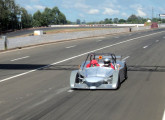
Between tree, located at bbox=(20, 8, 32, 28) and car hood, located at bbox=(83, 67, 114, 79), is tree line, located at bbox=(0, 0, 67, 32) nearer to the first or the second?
tree, located at bbox=(20, 8, 32, 28)

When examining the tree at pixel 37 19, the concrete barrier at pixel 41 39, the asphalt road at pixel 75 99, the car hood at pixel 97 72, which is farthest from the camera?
the tree at pixel 37 19

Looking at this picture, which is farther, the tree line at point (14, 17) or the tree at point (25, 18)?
the tree at point (25, 18)

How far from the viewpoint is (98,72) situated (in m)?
11.0

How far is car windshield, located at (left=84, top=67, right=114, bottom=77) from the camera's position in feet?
35.7

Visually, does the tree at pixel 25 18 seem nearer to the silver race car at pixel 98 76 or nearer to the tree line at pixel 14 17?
the tree line at pixel 14 17

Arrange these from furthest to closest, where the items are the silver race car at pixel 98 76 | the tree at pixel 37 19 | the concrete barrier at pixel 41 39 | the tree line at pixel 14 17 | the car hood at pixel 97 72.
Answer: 1. the tree at pixel 37 19
2. the tree line at pixel 14 17
3. the concrete barrier at pixel 41 39
4. the car hood at pixel 97 72
5. the silver race car at pixel 98 76

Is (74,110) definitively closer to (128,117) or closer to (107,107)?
(107,107)

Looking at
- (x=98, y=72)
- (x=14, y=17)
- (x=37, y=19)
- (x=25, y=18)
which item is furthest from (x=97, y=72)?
(x=37, y=19)

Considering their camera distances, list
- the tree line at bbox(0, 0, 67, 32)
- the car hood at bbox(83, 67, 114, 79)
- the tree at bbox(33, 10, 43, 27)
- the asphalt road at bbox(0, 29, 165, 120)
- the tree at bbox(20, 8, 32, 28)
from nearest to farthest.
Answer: the asphalt road at bbox(0, 29, 165, 120), the car hood at bbox(83, 67, 114, 79), the tree line at bbox(0, 0, 67, 32), the tree at bbox(20, 8, 32, 28), the tree at bbox(33, 10, 43, 27)

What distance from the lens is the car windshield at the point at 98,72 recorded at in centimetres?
1087

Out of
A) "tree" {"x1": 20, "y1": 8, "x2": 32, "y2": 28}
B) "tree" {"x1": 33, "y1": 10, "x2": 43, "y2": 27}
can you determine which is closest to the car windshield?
"tree" {"x1": 20, "y1": 8, "x2": 32, "y2": 28}

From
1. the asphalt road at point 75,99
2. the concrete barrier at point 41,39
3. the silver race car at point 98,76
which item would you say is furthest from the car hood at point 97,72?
the concrete barrier at point 41,39

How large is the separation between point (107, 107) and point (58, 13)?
19509 centimetres

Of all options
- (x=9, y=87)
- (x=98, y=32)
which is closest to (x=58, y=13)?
(x=98, y=32)
